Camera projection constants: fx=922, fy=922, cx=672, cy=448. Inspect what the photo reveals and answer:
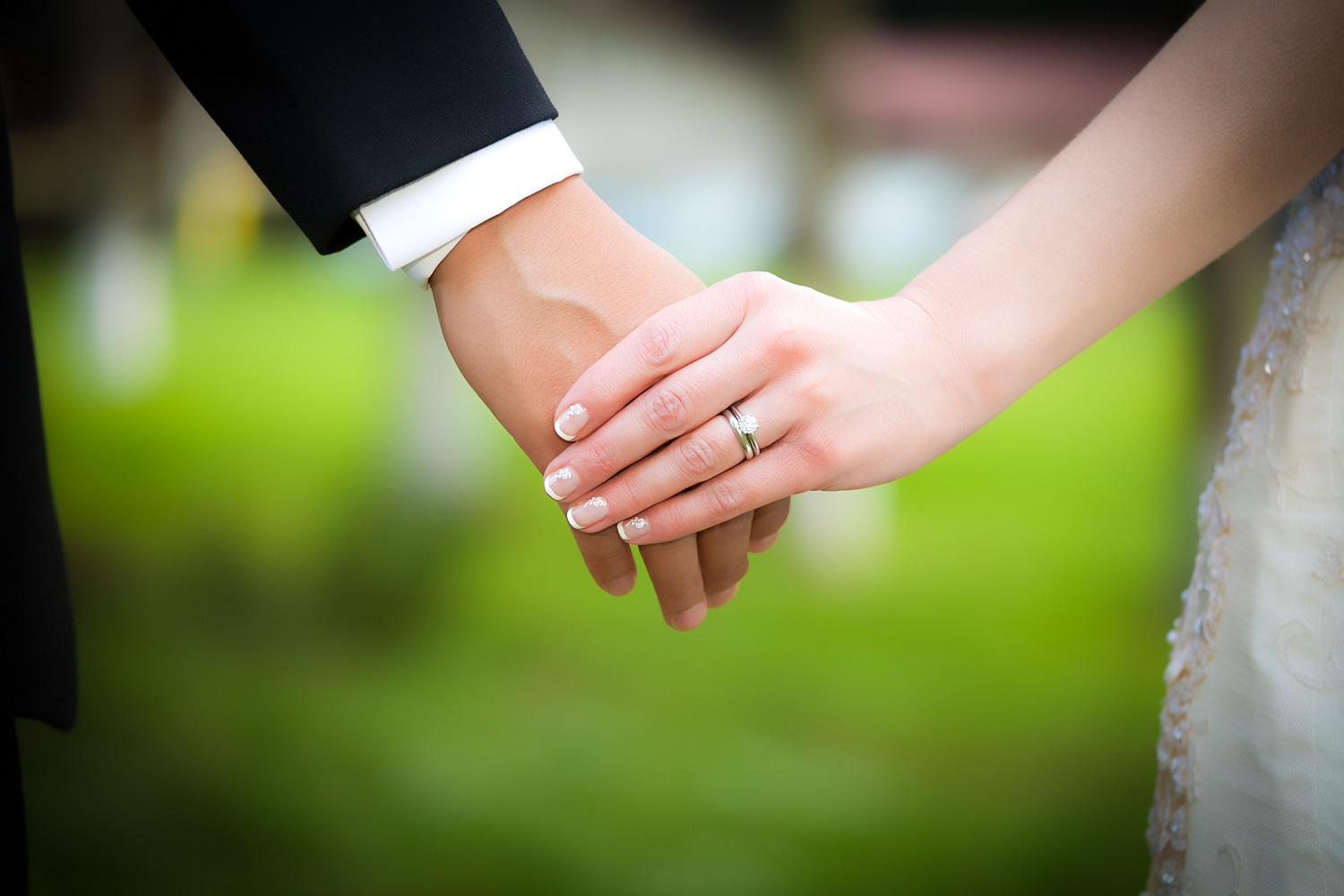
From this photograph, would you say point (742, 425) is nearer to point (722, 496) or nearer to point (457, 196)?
point (722, 496)

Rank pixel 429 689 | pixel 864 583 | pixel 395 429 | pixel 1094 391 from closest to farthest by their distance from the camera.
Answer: pixel 429 689
pixel 864 583
pixel 395 429
pixel 1094 391

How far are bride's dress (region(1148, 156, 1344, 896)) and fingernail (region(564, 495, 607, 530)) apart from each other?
577 mm

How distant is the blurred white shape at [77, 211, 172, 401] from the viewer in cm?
459

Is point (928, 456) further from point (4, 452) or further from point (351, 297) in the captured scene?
point (351, 297)

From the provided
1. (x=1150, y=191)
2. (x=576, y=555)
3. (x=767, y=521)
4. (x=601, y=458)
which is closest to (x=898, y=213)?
(x=576, y=555)

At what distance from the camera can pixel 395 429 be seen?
364 centimetres

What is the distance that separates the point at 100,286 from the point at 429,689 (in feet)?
10.9

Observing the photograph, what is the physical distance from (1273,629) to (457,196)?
0.81 metres

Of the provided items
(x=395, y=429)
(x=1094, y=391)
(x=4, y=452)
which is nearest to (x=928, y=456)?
(x=4, y=452)

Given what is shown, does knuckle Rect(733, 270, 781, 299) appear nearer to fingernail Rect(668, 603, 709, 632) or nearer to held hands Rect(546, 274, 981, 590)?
held hands Rect(546, 274, 981, 590)

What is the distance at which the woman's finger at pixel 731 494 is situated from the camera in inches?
34.4

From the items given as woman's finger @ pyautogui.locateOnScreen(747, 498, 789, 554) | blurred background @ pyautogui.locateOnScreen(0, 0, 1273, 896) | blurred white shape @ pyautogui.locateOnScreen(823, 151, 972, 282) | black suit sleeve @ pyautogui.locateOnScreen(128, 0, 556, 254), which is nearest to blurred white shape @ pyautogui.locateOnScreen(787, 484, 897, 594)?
blurred background @ pyautogui.locateOnScreen(0, 0, 1273, 896)

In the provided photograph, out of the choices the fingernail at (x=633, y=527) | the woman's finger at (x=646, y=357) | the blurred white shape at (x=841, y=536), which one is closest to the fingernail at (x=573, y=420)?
the woman's finger at (x=646, y=357)

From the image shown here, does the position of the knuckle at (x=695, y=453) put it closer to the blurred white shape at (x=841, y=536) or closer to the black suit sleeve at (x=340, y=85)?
the black suit sleeve at (x=340, y=85)
